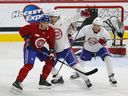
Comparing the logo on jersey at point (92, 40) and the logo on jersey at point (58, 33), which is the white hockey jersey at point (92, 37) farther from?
the logo on jersey at point (58, 33)

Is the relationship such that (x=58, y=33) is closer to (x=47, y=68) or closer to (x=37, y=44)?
(x=37, y=44)

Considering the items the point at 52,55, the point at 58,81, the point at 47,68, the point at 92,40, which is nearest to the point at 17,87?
the point at 47,68

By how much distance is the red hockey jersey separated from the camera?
4527 millimetres

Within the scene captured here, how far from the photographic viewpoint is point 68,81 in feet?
16.6

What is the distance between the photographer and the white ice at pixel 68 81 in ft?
14.8

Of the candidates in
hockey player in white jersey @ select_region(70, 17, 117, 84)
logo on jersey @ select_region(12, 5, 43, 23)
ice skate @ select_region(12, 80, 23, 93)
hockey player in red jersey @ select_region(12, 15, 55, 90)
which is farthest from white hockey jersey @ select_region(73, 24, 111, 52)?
logo on jersey @ select_region(12, 5, 43, 23)

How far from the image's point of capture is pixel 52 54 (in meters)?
4.55

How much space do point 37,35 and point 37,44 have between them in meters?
0.09

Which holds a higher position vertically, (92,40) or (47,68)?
(92,40)

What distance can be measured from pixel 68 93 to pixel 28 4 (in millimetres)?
3766

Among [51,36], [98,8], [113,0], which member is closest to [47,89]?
[51,36]

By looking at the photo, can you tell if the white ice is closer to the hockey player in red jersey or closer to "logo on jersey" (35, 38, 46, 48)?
the hockey player in red jersey

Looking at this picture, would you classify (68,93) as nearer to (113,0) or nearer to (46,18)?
(46,18)

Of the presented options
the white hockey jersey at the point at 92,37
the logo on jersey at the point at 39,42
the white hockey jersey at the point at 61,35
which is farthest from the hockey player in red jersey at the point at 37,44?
the white hockey jersey at the point at 92,37
